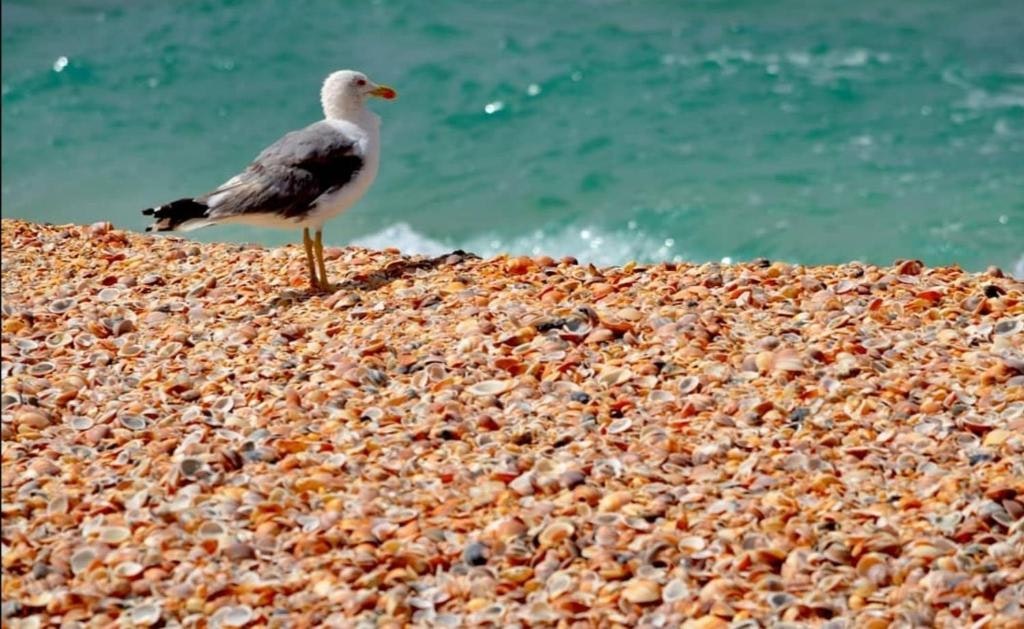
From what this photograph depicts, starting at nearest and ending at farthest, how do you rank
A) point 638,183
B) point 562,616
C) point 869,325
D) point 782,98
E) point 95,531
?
point 562,616
point 95,531
point 869,325
point 638,183
point 782,98

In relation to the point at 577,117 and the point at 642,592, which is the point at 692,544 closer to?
the point at 642,592

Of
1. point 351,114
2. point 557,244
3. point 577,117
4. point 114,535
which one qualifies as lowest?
point 557,244

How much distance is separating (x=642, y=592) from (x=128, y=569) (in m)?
1.22

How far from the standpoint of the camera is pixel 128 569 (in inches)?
143

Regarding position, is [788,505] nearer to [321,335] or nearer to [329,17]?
[321,335]

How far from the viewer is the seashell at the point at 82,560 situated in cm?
367

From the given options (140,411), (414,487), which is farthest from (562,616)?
(140,411)

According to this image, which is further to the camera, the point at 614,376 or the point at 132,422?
the point at 614,376

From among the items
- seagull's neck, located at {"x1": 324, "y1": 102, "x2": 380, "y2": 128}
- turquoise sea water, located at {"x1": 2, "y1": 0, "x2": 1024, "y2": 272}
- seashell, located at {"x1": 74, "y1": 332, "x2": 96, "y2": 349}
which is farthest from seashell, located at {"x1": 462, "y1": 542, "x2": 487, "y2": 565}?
turquoise sea water, located at {"x1": 2, "y1": 0, "x2": 1024, "y2": 272}

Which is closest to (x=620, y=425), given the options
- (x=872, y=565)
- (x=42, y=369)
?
(x=872, y=565)

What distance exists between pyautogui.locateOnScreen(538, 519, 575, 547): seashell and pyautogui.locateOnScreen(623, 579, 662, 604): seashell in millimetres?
221

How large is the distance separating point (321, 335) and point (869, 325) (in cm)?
177

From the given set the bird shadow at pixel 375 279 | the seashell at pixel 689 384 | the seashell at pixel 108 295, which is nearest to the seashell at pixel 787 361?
the seashell at pixel 689 384

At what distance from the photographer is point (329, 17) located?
15.4 m
